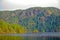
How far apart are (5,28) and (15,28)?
57.0 ft

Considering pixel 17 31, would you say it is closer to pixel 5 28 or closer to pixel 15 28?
pixel 15 28

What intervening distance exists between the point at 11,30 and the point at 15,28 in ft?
33.1

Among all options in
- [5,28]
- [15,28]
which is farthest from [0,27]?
[15,28]

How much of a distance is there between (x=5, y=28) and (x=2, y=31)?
12.0 ft

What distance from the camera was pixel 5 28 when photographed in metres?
140

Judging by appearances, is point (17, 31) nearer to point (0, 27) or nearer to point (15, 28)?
point (15, 28)

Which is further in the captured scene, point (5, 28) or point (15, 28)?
point (15, 28)

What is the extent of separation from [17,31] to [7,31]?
22.1 meters

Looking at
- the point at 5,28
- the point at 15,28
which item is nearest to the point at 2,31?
the point at 5,28

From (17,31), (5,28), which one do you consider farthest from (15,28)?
(5,28)

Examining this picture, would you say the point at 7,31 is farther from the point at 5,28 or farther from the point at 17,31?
the point at 17,31

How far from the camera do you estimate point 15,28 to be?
15600 centimetres

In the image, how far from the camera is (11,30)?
480 ft

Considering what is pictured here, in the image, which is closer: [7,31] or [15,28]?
[7,31]
